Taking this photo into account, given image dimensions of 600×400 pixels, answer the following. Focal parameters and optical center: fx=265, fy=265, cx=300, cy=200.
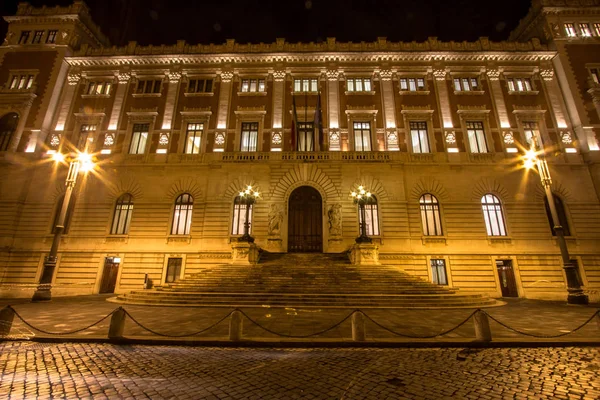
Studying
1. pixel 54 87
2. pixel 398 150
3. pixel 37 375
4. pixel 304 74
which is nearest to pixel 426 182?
pixel 398 150

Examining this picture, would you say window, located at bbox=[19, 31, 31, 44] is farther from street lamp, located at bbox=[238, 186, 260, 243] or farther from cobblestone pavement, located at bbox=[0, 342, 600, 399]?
cobblestone pavement, located at bbox=[0, 342, 600, 399]

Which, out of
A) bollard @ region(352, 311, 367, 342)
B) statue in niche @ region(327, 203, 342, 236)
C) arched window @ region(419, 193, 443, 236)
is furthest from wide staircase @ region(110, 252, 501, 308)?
arched window @ region(419, 193, 443, 236)

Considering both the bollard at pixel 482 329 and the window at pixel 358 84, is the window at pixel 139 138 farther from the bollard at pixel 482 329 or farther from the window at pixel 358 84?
the bollard at pixel 482 329

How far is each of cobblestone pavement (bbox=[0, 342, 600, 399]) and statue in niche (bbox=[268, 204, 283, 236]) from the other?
12407 millimetres

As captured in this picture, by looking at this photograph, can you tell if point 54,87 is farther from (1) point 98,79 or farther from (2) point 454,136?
(2) point 454,136

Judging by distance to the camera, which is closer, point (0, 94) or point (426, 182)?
point (426, 182)

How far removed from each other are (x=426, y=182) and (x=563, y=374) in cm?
1594

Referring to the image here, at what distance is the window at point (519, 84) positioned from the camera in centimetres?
2188

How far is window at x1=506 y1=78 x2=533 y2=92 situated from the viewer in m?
21.9

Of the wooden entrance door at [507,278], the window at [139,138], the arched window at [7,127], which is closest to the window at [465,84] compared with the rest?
the wooden entrance door at [507,278]

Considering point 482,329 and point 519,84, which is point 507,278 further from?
point 519,84

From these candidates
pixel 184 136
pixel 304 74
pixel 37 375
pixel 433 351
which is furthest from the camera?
pixel 304 74

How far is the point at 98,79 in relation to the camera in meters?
23.1

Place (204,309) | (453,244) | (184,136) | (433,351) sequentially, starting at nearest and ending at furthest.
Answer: (433,351) < (204,309) < (453,244) < (184,136)
